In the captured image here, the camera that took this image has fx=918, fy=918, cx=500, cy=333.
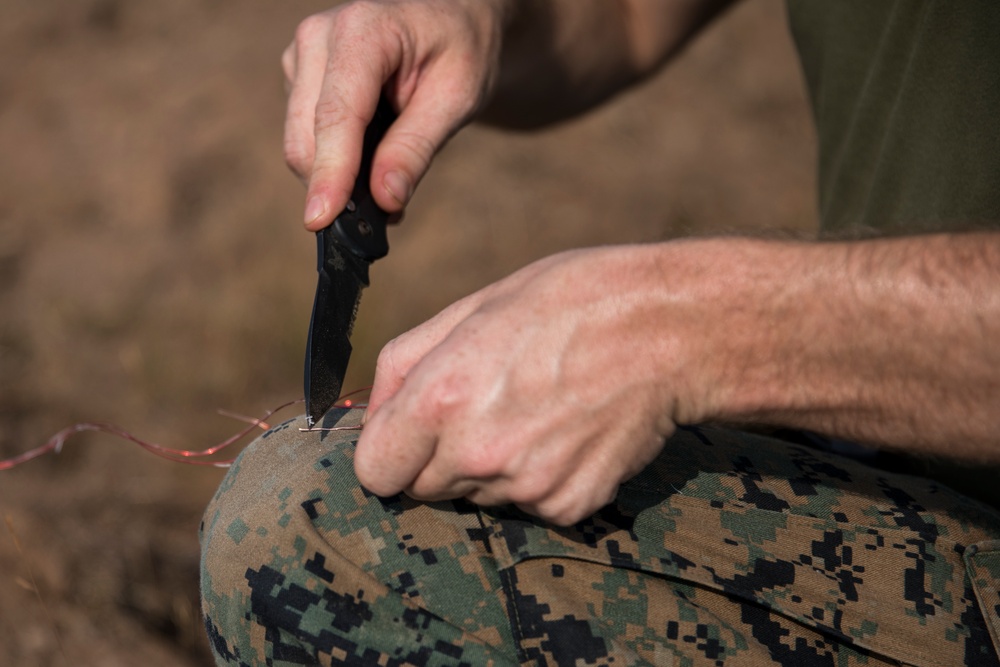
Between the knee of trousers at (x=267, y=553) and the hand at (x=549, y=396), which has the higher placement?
the hand at (x=549, y=396)

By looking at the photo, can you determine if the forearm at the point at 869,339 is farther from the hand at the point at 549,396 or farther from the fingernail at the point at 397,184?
the fingernail at the point at 397,184

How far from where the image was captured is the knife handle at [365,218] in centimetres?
157

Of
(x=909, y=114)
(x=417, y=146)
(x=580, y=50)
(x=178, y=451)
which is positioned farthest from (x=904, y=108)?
(x=178, y=451)

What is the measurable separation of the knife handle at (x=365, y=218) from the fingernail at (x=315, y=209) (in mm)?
31

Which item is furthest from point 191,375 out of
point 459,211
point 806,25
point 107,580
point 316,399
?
point 806,25

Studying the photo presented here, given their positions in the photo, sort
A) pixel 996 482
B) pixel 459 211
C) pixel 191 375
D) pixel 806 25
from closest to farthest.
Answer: pixel 996 482, pixel 806 25, pixel 191 375, pixel 459 211

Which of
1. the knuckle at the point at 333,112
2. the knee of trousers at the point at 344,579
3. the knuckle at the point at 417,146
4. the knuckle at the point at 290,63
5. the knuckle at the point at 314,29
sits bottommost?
the knee of trousers at the point at 344,579

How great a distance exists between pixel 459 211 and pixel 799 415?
9.99 feet

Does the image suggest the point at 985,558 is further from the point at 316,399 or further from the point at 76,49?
the point at 76,49

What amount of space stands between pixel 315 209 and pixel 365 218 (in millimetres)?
110

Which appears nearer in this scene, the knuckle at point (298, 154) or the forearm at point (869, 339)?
the forearm at point (869, 339)

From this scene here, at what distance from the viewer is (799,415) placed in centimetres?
132

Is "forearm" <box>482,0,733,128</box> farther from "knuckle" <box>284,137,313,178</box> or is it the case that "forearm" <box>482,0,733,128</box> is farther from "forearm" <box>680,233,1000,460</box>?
"forearm" <box>680,233,1000,460</box>

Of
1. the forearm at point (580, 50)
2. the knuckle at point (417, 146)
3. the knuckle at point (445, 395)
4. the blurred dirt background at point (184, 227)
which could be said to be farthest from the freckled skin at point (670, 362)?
the blurred dirt background at point (184, 227)
